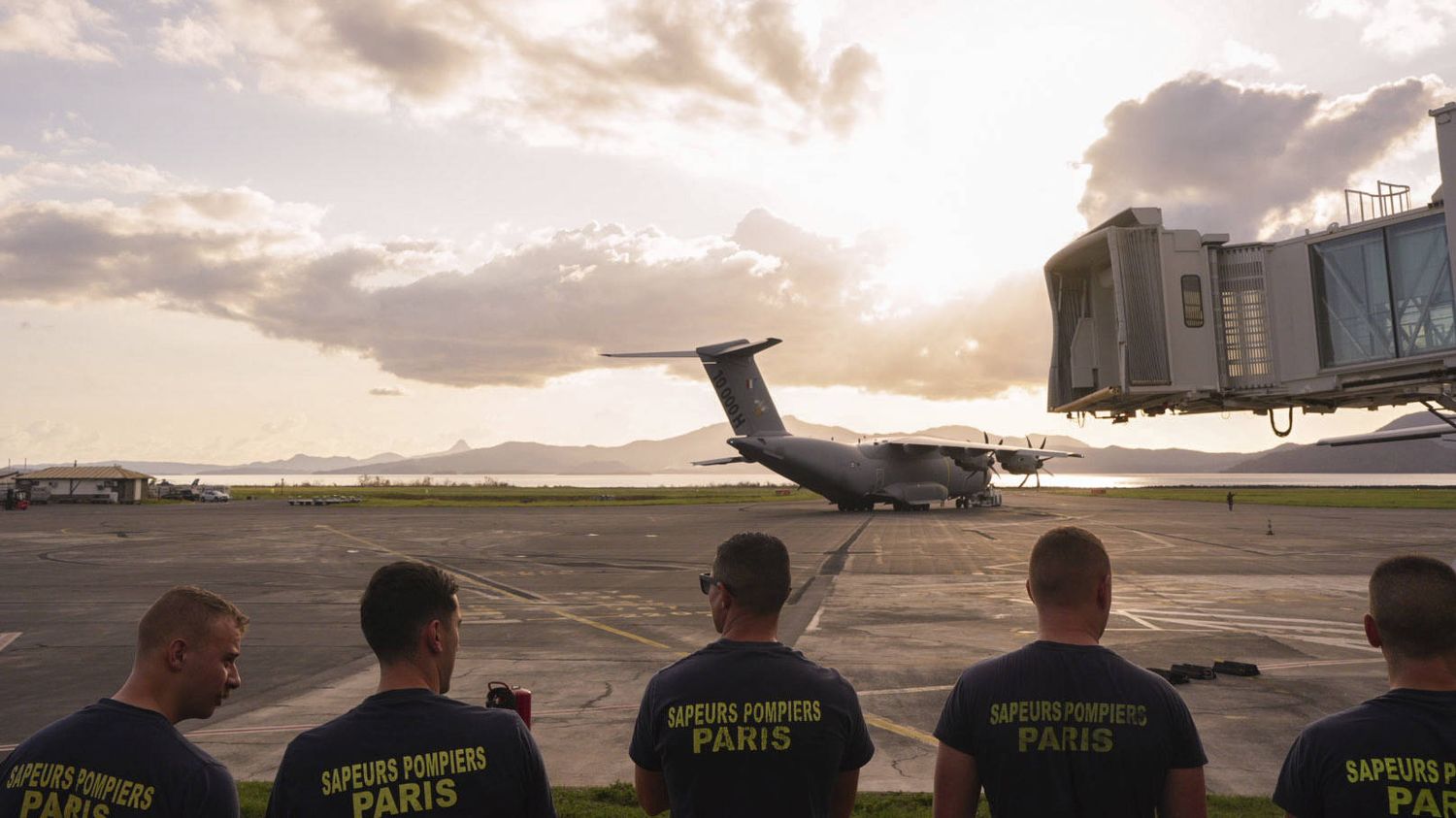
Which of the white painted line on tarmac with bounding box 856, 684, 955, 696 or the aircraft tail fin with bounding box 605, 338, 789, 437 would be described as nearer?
the white painted line on tarmac with bounding box 856, 684, 955, 696

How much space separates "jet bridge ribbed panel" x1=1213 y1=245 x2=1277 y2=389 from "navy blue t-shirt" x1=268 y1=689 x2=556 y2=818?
8.04m

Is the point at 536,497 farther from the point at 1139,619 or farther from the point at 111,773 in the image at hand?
the point at 111,773

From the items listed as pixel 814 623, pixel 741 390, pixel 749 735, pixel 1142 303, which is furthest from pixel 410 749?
pixel 741 390

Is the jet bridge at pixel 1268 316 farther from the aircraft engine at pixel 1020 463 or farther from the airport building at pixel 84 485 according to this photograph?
the airport building at pixel 84 485

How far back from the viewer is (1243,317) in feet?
28.5

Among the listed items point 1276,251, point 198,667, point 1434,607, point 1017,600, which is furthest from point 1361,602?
point 198,667

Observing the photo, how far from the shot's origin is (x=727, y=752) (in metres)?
3.64

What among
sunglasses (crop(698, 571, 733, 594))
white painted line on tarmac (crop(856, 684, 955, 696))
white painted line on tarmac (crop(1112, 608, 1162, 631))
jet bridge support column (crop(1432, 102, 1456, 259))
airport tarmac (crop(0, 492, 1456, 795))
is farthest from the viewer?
white painted line on tarmac (crop(1112, 608, 1162, 631))

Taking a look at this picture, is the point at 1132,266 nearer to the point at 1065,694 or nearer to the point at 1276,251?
the point at 1276,251

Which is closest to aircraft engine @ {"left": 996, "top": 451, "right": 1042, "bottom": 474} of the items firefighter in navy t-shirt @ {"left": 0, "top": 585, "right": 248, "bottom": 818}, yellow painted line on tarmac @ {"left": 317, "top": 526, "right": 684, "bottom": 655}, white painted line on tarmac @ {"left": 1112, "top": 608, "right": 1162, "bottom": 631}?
white painted line on tarmac @ {"left": 1112, "top": 608, "right": 1162, "bottom": 631}

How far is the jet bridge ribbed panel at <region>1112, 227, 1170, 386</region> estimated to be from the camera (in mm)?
8469

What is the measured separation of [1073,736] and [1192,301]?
21.2 ft

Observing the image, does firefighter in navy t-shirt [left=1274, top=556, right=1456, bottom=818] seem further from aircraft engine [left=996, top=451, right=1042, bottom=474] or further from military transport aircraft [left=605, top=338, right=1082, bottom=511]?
aircraft engine [left=996, top=451, right=1042, bottom=474]

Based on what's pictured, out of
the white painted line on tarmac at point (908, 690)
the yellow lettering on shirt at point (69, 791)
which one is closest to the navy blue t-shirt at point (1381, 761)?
the yellow lettering on shirt at point (69, 791)
